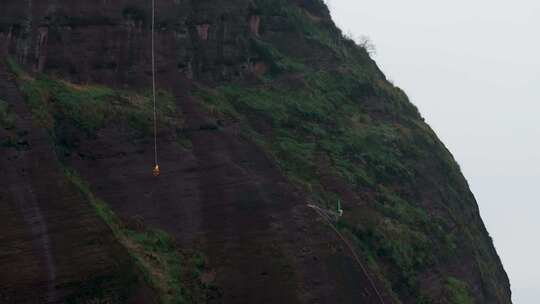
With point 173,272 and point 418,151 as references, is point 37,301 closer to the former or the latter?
point 173,272

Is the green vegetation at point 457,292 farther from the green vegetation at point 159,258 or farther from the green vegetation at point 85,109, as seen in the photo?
the green vegetation at point 85,109

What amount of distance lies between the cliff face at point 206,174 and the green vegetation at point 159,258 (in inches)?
2.0

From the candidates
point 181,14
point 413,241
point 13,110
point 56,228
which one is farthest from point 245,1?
point 56,228

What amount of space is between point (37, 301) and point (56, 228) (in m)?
1.94

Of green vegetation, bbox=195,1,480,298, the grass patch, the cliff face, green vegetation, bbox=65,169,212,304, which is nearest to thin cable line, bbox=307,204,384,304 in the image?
the cliff face

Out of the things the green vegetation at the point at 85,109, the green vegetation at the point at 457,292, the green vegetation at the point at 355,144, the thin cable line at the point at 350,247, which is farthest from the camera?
the green vegetation at the point at 457,292

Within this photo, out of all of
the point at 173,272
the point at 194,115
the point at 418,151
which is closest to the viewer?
the point at 173,272

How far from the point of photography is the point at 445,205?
36719mm

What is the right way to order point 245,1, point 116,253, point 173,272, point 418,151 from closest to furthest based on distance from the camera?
1. point 116,253
2. point 173,272
3. point 245,1
4. point 418,151

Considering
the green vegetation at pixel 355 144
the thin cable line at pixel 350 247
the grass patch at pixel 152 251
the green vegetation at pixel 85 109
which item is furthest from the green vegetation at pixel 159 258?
the green vegetation at pixel 355 144

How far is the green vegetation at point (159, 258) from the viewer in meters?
23.4

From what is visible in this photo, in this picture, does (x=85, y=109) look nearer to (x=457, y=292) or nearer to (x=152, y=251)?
(x=152, y=251)

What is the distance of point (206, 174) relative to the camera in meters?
27.0

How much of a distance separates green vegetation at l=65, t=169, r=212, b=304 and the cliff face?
0.05m
